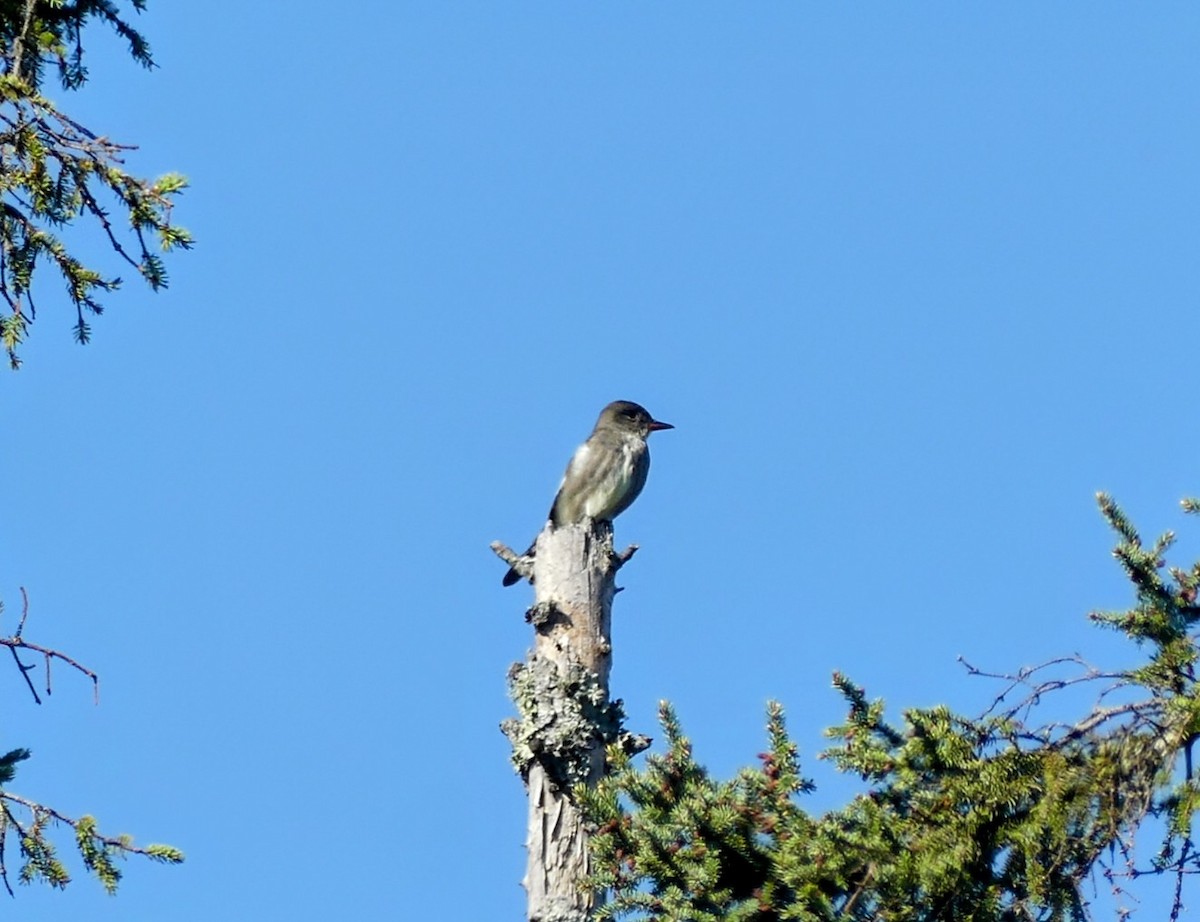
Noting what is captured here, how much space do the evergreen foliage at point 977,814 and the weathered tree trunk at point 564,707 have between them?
0.69 metres

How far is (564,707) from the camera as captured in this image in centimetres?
746

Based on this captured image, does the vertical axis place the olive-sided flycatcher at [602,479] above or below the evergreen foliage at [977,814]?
above

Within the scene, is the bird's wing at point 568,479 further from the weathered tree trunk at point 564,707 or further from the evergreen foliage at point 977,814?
the evergreen foliage at point 977,814

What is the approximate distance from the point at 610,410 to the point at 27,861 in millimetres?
7192

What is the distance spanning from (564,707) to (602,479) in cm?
482

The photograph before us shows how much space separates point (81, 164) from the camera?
6.96 meters

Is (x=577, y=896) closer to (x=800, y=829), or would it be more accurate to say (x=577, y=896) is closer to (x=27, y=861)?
(x=800, y=829)

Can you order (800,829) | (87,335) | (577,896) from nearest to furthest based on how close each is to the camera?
(800,829) < (577,896) < (87,335)

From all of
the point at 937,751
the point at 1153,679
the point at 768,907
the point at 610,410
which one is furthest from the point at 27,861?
the point at 610,410

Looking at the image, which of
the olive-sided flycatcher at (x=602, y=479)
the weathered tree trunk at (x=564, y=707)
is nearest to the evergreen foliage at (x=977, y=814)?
the weathered tree trunk at (x=564, y=707)

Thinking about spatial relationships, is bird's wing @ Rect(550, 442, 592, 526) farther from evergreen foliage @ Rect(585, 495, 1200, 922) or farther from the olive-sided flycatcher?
evergreen foliage @ Rect(585, 495, 1200, 922)

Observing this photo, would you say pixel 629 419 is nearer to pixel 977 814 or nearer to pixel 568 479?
pixel 568 479

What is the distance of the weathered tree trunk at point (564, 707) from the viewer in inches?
277

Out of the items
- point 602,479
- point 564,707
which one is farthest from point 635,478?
point 564,707
